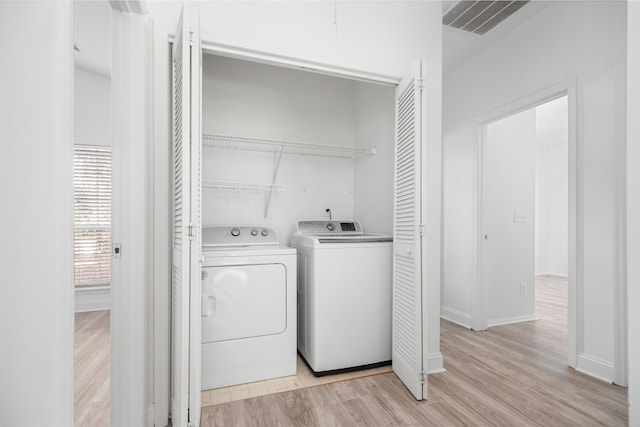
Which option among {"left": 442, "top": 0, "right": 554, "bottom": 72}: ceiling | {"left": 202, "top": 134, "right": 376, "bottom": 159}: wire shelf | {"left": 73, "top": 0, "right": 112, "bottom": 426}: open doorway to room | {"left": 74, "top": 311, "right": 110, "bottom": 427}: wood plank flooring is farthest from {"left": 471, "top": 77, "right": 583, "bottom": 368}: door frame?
{"left": 73, "top": 0, "right": 112, "bottom": 426}: open doorway to room

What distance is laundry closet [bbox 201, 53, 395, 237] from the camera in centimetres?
260

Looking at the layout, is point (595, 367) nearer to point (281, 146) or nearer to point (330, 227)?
point (330, 227)

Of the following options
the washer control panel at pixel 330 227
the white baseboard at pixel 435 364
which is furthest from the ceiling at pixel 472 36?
the white baseboard at pixel 435 364

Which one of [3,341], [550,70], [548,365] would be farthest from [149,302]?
[550,70]

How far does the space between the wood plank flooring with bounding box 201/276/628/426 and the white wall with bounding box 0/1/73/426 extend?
1.14 meters

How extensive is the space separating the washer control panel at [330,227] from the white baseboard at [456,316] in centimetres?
144

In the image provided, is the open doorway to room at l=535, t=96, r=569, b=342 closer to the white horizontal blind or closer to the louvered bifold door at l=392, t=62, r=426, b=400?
the louvered bifold door at l=392, t=62, r=426, b=400

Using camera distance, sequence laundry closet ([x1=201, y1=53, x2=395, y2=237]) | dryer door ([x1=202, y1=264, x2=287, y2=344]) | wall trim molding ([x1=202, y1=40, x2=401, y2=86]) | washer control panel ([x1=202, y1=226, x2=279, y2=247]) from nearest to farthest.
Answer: wall trim molding ([x1=202, y1=40, x2=401, y2=86]) → dryer door ([x1=202, y1=264, x2=287, y2=344]) → washer control panel ([x1=202, y1=226, x2=279, y2=247]) → laundry closet ([x1=201, y1=53, x2=395, y2=237])

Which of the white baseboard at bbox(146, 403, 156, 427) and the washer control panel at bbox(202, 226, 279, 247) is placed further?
the washer control panel at bbox(202, 226, 279, 247)

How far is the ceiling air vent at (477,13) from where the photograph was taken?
7.86ft

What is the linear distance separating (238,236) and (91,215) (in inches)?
96.1

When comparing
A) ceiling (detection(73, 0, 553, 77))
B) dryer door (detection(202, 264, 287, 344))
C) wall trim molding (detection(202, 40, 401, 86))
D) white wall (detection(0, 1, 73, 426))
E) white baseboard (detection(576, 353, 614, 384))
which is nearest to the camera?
white wall (detection(0, 1, 73, 426))

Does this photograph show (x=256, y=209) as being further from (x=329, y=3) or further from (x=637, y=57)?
(x=637, y=57)

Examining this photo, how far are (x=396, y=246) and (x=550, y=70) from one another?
1929 millimetres
